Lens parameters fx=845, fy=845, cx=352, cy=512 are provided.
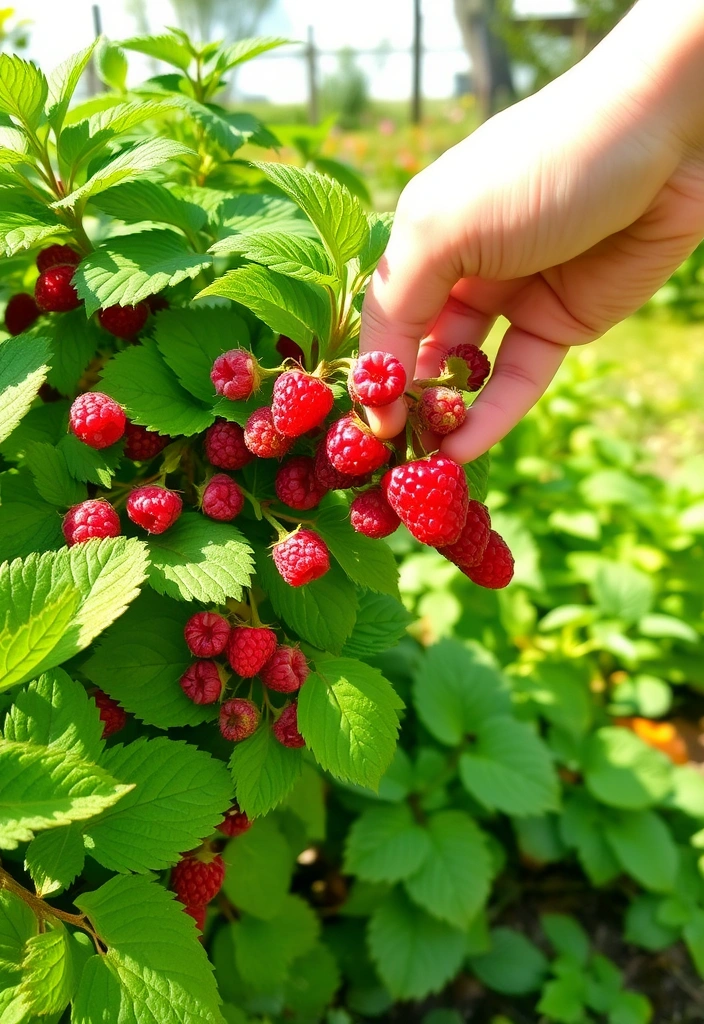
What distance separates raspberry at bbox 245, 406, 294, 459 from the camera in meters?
0.78

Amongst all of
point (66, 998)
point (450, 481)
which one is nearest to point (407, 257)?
point (450, 481)

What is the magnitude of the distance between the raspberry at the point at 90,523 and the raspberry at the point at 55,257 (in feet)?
1.05

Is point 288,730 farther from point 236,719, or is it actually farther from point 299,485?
point 299,485

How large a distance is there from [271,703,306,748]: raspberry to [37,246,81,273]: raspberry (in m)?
0.57

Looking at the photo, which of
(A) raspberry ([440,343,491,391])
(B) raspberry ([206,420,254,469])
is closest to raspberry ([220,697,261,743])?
(B) raspberry ([206,420,254,469])

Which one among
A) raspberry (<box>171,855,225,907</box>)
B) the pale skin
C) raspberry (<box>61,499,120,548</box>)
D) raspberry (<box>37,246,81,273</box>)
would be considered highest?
the pale skin

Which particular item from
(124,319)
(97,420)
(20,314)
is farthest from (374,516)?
(20,314)

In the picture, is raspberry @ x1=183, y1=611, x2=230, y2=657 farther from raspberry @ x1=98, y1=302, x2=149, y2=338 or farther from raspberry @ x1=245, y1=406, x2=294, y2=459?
raspberry @ x1=98, y1=302, x2=149, y2=338

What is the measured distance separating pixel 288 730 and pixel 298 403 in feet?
1.16

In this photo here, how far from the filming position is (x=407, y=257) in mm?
865

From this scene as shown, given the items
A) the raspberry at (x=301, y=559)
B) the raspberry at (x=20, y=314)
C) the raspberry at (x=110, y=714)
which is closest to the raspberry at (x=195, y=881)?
the raspberry at (x=110, y=714)

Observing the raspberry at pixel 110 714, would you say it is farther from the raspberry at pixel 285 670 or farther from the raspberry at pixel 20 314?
the raspberry at pixel 20 314

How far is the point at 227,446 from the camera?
0.85 metres

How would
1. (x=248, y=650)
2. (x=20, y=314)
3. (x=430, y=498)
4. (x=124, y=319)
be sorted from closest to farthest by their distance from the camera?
(x=430, y=498)
(x=248, y=650)
(x=124, y=319)
(x=20, y=314)
